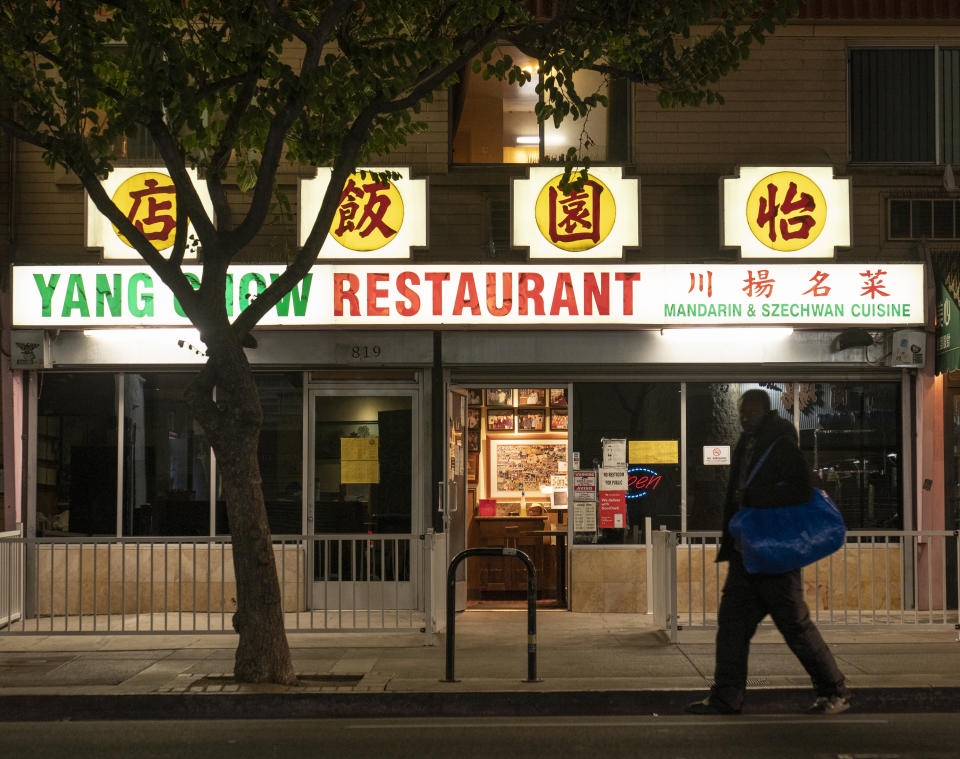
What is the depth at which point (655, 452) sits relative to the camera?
1361 centimetres

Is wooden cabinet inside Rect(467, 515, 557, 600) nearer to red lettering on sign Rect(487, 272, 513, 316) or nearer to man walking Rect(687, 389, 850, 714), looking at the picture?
red lettering on sign Rect(487, 272, 513, 316)

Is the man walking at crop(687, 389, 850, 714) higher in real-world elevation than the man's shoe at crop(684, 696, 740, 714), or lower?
higher

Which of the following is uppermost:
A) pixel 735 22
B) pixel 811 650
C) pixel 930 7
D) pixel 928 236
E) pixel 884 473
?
pixel 930 7

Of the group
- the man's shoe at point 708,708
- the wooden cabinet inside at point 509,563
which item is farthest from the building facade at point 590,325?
the man's shoe at point 708,708

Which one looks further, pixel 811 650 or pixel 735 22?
pixel 735 22

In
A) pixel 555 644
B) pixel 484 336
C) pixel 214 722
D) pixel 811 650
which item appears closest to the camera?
→ pixel 811 650

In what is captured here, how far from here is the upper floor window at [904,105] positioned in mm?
13961

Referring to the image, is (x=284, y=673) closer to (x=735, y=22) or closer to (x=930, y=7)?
(x=735, y=22)

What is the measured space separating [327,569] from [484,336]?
353cm

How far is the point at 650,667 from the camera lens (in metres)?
9.75

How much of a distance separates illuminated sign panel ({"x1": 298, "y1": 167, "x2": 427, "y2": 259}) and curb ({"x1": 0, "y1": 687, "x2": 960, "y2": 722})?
Result: 5.89 metres

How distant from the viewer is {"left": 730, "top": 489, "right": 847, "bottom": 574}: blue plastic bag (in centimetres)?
765

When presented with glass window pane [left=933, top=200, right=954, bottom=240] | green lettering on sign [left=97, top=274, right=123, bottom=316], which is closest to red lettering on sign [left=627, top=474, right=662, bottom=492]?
glass window pane [left=933, top=200, right=954, bottom=240]

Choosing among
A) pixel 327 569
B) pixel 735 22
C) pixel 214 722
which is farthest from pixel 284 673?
pixel 735 22
